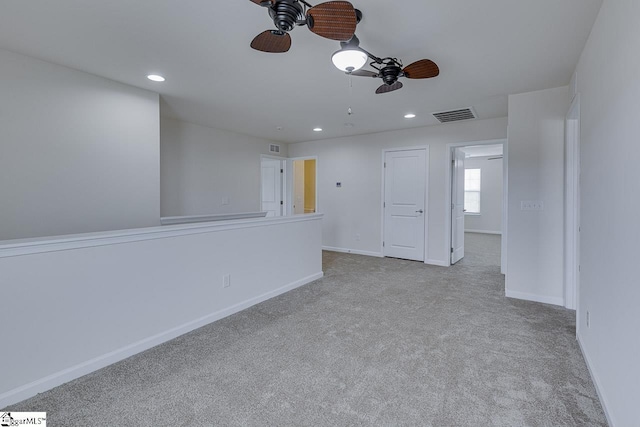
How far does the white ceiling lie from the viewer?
1999 millimetres

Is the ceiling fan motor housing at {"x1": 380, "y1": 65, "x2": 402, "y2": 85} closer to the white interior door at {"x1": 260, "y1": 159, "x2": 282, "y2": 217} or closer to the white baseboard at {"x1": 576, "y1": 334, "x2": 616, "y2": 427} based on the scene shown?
the white baseboard at {"x1": 576, "y1": 334, "x2": 616, "y2": 427}

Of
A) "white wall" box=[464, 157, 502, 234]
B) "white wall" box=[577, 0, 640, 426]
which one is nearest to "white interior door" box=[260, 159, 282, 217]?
"white wall" box=[577, 0, 640, 426]

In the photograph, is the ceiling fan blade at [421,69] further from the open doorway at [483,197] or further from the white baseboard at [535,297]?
the open doorway at [483,197]

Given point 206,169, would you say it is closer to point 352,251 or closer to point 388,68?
point 352,251

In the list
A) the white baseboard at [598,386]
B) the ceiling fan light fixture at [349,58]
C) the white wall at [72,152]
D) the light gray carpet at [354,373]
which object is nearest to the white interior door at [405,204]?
the light gray carpet at [354,373]

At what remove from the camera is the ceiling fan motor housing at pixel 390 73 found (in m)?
2.54

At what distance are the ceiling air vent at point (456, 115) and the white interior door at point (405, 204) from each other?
0.75 metres

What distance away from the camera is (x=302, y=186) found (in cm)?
800


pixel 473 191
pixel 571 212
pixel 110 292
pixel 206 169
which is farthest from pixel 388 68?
pixel 473 191

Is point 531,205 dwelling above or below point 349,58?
below

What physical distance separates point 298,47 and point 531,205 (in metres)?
3.12

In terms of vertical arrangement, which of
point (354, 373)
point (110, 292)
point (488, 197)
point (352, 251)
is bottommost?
point (354, 373)

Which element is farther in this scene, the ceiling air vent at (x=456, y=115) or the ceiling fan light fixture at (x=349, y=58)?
the ceiling air vent at (x=456, y=115)

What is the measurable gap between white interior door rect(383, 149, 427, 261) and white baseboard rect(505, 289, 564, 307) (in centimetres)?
185
